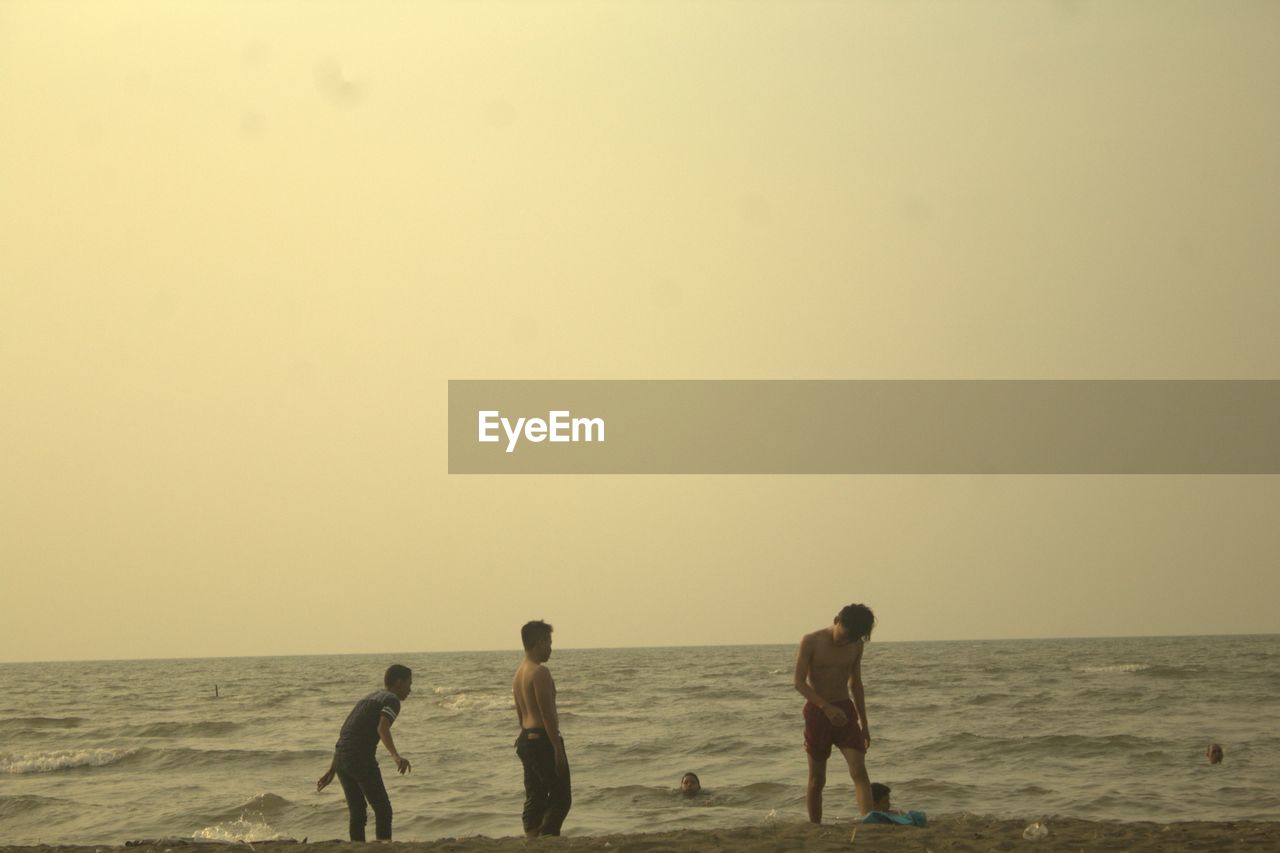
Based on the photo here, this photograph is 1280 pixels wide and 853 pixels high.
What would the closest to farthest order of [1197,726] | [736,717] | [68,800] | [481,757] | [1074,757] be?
[68,800] → [1074,757] → [481,757] → [1197,726] → [736,717]

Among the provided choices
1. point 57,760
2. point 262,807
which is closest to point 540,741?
point 262,807

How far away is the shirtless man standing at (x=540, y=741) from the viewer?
794 cm

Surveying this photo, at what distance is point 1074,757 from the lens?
1647cm

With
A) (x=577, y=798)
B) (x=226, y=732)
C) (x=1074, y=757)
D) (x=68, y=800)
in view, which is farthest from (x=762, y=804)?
(x=226, y=732)

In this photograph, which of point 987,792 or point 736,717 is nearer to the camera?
point 987,792

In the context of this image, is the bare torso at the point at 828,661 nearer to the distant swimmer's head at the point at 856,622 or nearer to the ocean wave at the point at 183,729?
the distant swimmer's head at the point at 856,622

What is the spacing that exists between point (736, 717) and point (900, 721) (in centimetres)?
327

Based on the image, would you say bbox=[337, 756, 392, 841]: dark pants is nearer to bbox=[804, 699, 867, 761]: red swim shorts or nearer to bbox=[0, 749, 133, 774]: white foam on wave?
bbox=[804, 699, 867, 761]: red swim shorts

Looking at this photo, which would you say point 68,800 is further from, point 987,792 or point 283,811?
point 987,792

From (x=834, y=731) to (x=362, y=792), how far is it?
135 inches

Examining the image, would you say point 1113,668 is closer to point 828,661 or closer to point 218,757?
point 218,757

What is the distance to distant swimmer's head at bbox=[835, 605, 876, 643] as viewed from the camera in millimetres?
7680

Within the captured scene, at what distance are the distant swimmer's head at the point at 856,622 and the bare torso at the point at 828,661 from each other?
0.14 metres

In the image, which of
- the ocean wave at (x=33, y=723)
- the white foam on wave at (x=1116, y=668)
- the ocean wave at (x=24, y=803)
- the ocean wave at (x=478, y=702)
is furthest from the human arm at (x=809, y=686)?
the white foam on wave at (x=1116, y=668)
